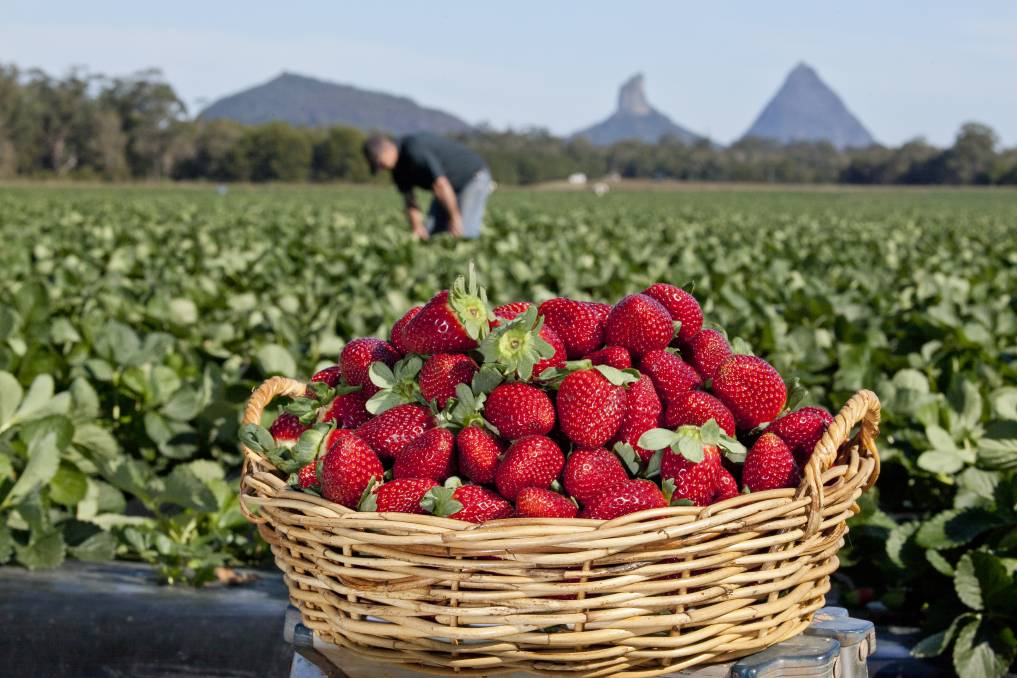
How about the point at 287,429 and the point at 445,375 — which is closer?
the point at 445,375

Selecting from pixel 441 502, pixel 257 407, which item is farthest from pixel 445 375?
pixel 257 407

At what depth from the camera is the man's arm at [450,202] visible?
8891mm

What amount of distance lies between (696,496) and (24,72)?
10752 cm

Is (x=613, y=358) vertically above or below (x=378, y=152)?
below

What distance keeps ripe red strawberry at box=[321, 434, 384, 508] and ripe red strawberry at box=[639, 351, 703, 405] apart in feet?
1.71

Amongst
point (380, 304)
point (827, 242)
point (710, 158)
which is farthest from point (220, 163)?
point (380, 304)

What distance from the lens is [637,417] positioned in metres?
1.73

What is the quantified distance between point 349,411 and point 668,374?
58 cm

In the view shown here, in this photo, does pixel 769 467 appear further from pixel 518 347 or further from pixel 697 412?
pixel 518 347

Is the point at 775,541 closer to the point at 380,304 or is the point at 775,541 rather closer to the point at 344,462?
the point at 344,462

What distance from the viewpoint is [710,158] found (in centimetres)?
11056

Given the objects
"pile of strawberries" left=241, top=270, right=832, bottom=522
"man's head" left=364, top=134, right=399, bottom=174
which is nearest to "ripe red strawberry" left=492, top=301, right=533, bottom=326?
"pile of strawberries" left=241, top=270, right=832, bottom=522

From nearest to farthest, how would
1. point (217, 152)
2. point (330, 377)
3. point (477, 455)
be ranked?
point (477, 455) < point (330, 377) < point (217, 152)

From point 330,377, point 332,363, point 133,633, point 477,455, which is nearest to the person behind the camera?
point 477,455
